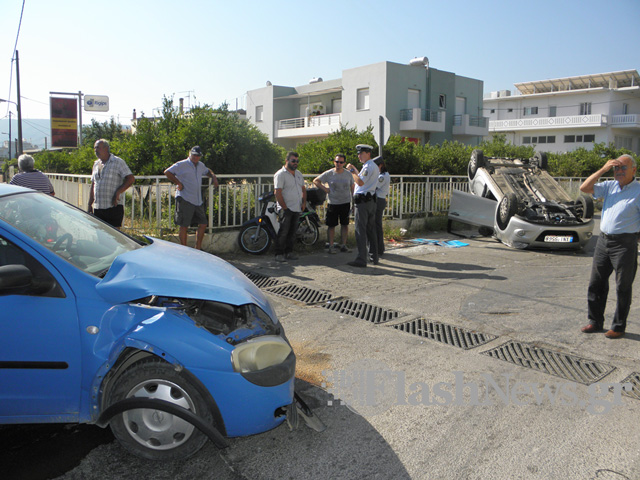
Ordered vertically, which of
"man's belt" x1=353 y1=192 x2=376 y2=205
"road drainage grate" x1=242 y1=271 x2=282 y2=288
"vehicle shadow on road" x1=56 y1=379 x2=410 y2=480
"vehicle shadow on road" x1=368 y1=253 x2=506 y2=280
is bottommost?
"vehicle shadow on road" x1=56 y1=379 x2=410 y2=480

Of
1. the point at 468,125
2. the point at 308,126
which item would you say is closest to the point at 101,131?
the point at 308,126

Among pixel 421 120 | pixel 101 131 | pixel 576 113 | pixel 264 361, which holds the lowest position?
pixel 264 361

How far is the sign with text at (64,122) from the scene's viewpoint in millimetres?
37375

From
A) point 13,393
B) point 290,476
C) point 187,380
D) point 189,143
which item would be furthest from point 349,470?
point 189,143

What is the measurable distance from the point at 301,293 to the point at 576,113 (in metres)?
56.4

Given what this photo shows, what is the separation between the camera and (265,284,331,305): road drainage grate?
671cm

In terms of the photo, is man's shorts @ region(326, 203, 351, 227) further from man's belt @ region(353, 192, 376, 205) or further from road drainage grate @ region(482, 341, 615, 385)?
road drainage grate @ region(482, 341, 615, 385)

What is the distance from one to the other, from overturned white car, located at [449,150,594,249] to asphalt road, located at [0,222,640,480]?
11.2 ft

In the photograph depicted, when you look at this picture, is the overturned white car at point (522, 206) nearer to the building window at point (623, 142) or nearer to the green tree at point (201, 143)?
the green tree at point (201, 143)

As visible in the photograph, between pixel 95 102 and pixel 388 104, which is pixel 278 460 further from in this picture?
pixel 95 102

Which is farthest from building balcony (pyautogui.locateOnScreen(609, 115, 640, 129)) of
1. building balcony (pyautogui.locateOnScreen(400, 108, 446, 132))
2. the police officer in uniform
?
the police officer in uniform

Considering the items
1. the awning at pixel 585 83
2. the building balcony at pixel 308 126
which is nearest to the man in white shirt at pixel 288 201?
the building balcony at pixel 308 126

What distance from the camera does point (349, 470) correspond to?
293 centimetres

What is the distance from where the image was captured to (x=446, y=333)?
5.39 metres
